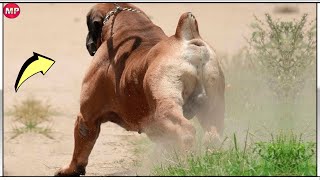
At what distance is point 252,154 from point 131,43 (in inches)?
58.7

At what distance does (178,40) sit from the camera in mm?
7484

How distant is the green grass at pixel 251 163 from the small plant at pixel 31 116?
4.42m

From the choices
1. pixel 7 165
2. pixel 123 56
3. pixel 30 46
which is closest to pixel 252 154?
pixel 123 56

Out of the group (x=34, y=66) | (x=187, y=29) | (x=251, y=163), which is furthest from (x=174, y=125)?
(x=34, y=66)

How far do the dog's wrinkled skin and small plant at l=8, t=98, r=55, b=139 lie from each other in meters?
2.89

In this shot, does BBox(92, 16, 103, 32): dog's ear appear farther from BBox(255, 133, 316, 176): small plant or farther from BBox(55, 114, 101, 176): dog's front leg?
BBox(255, 133, 316, 176): small plant

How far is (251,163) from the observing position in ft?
23.3

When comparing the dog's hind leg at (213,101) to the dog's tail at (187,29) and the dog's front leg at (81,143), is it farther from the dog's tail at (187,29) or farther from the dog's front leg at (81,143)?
the dog's front leg at (81,143)

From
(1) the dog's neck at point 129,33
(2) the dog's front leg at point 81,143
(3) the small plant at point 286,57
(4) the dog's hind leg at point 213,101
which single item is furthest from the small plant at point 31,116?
(4) the dog's hind leg at point 213,101

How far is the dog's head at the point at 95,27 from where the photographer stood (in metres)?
9.02

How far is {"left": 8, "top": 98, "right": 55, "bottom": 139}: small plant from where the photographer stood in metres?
11.7

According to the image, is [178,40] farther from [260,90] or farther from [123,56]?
[260,90]

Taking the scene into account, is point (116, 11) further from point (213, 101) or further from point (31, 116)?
point (31, 116)

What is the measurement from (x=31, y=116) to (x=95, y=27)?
3633 mm
